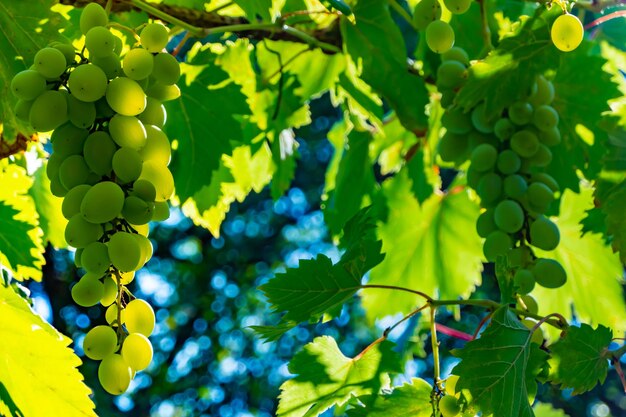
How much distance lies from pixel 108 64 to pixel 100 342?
202mm

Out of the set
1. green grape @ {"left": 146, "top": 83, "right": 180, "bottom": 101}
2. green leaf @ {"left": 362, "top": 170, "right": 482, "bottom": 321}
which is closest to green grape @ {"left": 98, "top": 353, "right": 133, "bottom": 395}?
green grape @ {"left": 146, "top": 83, "right": 180, "bottom": 101}

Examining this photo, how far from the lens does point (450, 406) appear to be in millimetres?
648

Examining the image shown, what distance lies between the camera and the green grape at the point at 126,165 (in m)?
0.55

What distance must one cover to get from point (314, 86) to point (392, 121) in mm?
151

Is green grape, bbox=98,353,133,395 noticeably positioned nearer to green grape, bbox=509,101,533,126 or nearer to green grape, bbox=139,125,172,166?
green grape, bbox=139,125,172,166

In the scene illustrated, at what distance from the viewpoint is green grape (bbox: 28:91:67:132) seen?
1.85 feet

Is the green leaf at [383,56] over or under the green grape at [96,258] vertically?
under

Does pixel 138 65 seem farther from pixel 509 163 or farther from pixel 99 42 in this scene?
pixel 509 163

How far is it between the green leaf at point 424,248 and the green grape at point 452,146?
252 millimetres

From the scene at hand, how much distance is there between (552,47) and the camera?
0.77m

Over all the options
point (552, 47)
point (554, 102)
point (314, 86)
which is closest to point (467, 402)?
point (552, 47)

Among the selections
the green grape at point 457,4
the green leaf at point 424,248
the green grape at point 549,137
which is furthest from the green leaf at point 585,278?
the green grape at point 457,4

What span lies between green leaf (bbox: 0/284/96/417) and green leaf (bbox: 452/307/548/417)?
29cm

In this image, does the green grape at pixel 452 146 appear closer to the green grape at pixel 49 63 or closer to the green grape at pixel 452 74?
the green grape at pixel 452 74
